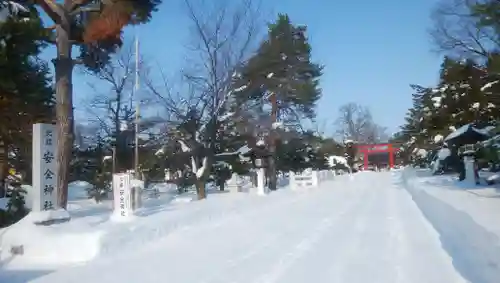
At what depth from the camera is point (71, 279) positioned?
585cm

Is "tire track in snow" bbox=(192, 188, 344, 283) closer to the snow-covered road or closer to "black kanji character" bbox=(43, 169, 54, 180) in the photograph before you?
the snow-covered road

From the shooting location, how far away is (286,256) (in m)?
7.18

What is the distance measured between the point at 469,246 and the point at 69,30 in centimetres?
988

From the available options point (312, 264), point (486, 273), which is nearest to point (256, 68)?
point (312, 264)

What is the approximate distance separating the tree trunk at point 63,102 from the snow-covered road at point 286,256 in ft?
11.5

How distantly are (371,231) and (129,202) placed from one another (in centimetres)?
514

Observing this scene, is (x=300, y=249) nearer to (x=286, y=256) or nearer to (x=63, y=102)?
(x=286, y=256)

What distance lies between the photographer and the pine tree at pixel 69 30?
10.9 m

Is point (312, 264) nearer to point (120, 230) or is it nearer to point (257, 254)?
point (257, 254)

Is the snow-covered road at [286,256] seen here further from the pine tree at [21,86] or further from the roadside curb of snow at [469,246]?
the pine tree at [21,86]

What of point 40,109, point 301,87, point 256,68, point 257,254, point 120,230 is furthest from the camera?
point 301,87

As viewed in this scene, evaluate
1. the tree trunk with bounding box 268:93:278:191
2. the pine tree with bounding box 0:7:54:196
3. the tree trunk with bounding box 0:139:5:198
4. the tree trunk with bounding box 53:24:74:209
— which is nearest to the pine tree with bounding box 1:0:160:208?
the tree trunk with bounding box 53:24:74:209

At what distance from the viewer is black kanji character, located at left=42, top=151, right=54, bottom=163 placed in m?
8.86

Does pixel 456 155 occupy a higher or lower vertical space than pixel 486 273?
higher
